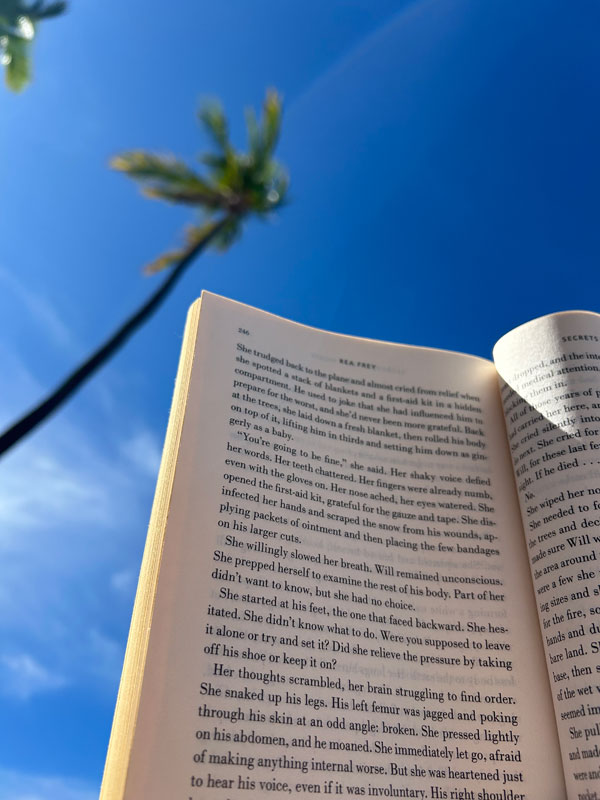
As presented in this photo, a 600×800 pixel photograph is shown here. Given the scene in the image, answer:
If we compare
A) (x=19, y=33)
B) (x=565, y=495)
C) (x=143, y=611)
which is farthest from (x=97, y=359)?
(x=19, y=33)

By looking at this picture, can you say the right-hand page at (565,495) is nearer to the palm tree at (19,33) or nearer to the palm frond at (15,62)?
the palm tree at (19,33)

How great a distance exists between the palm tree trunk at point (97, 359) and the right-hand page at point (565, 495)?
1.76m

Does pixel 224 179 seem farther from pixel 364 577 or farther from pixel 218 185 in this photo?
pixel 364 577

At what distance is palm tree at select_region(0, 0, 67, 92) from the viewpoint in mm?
4273

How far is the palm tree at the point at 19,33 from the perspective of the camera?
4273 millimetres

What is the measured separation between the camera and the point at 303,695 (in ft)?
5.39

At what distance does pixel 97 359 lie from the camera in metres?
3.01

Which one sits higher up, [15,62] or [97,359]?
[15,62]

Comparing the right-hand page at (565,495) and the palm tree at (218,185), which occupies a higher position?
the palm tree at (218,185)

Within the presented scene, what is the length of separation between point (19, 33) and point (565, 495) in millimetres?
5192

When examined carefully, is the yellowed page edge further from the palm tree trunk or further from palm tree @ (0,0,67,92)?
palm tree @ (0,0,67,92)

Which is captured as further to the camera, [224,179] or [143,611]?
[224,179]

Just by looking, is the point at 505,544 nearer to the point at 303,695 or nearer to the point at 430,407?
the point at 430,407

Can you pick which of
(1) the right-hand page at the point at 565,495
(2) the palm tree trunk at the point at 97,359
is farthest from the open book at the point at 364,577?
(2) the palm tree trunk at the point at 97,359
